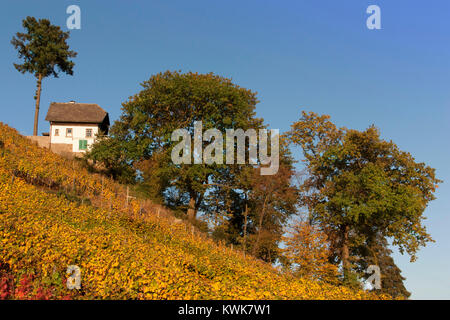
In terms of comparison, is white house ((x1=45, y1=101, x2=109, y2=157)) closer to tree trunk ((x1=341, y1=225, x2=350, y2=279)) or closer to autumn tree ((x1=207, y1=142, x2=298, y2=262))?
autumn tree ((x1=207, y1=142, x2=298, y2=262))

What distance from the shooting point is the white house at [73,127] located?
166 ft

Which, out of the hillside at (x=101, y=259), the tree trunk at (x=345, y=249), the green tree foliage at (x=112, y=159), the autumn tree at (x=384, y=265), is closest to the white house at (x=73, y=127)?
the green tree foliage at (x=112, y=159)

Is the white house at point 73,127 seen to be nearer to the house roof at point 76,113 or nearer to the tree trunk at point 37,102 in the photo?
the house roof at point 76,113

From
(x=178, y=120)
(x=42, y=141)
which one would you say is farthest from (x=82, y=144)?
(x=178, y=120)

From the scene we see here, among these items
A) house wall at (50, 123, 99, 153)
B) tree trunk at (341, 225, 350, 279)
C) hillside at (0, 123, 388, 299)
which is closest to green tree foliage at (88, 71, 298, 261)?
tree trunk at (341, 225, 350, 279)

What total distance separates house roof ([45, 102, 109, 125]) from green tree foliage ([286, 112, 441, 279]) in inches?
1146

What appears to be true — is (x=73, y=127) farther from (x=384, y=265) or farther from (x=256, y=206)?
(x=384, y=265)

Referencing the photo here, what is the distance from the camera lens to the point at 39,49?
50312 millimetres

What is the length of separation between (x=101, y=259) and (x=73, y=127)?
42891 millimetres

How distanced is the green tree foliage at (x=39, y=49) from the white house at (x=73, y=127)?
3352 millimetres

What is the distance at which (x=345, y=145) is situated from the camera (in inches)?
1313
